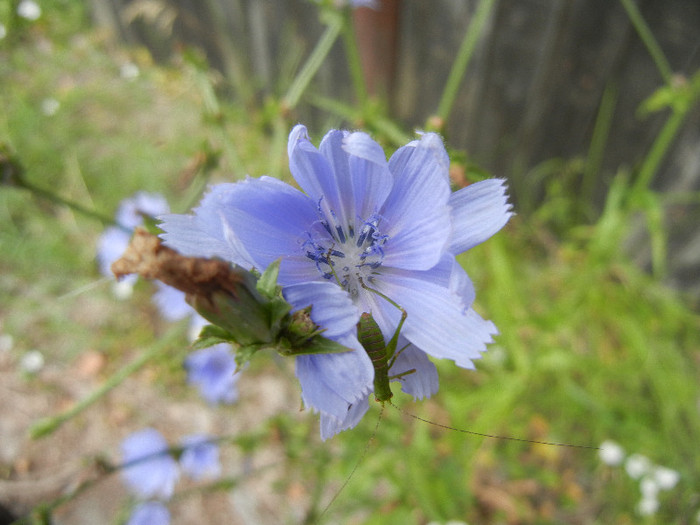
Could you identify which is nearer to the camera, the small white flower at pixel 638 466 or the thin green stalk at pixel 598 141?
the small white flower at pixel 638 466

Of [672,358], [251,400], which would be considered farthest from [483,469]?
[251,400]

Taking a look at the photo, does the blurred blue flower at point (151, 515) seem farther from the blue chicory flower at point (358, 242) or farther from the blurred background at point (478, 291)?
the blue chicory flower at point (358, 242)

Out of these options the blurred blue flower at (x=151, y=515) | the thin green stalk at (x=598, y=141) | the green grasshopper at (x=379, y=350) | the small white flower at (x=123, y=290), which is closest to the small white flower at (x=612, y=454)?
the thin green stalk at (x=598, y=141)

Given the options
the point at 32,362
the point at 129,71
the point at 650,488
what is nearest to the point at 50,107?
the point at 129,71

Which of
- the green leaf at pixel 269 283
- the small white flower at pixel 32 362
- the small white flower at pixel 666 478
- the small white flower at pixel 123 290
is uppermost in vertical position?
the green leaf at pixel 269 283

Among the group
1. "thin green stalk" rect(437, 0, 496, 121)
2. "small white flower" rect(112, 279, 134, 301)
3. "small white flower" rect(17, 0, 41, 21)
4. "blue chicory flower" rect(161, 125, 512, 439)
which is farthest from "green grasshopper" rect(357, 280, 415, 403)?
"small white flower" rect(17, 0, 41, 21)

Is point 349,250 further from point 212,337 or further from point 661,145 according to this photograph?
point 661,145

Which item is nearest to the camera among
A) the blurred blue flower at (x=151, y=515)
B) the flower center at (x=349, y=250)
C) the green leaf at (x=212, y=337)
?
the green leaf at (x=212, y=337)
